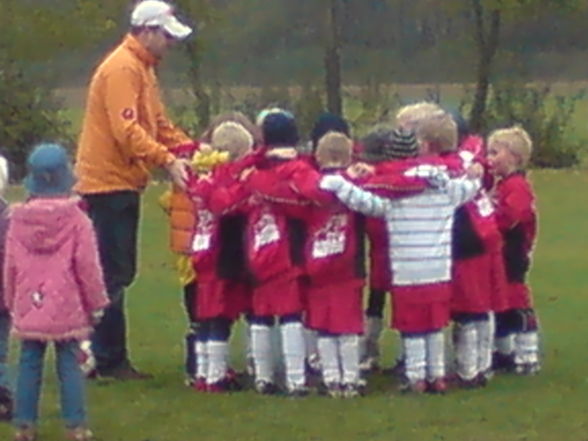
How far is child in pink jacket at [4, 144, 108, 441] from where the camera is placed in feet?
28.6

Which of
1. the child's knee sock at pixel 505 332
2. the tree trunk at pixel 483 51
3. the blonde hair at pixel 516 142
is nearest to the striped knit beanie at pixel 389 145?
the blonde hair at pixel 516 142

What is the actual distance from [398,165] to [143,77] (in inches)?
66.8

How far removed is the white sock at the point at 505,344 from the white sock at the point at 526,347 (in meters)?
0.04

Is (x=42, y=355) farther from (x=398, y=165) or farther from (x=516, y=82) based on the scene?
(x=516, y=82)

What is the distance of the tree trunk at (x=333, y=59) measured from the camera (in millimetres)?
33625

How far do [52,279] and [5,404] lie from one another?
1103 mm

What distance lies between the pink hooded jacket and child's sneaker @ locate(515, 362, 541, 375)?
Answer: 313cm

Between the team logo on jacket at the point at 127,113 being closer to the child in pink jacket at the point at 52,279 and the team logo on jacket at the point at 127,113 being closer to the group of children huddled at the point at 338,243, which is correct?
the group of children huddled at the point at 338,243

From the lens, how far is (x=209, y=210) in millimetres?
9930

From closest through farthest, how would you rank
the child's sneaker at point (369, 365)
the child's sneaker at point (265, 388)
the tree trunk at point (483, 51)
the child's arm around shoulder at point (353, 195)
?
1. the child's arm around shoulder at point (353, 195)
2. the child's sneaker at point (265, 388)
3. the child's sneaker at point (369, 365)
4. the tree trunk at point (483, 51)

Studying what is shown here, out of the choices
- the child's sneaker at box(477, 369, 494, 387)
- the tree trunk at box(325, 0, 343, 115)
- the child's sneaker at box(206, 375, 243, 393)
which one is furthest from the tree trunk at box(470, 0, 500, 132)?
the child's sneaker at box(206, 375, 243, 393)

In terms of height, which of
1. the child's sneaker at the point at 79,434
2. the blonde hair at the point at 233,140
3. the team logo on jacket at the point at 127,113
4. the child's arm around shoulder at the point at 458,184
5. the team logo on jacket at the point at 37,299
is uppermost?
the team logo on jacket at the point at 127,113

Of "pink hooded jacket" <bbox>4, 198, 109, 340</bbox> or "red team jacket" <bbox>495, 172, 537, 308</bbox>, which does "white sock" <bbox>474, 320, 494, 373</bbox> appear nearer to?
"red team jacket" <bbox>495, 172, 537, 308</bbox>

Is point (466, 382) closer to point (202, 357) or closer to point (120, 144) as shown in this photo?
point (202, 357)
